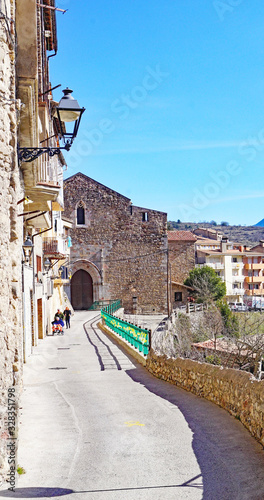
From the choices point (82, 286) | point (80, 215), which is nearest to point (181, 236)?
point (80, 215)

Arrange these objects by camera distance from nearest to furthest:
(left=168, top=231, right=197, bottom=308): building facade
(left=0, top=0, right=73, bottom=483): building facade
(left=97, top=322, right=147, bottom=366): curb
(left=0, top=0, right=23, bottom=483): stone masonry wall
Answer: (left=0, top=0, right=23, bottom=483): stone masonry wall → (left=0, top=0, right=73, bottom=483): building facade → (left=97, top=322, right=147, bottom=366): curb → (left=168, top=231, right=197, bottom=308): building facade

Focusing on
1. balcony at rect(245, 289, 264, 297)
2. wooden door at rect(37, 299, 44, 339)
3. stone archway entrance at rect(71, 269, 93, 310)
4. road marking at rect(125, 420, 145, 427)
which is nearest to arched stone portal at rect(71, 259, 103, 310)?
stone archway entrance at rect(71, 269, 93, 310)

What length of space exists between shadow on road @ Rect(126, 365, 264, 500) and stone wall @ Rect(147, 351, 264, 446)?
5.3 inches

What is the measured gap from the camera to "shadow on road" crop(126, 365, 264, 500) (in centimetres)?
564

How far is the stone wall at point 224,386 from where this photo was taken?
7102 millimetres

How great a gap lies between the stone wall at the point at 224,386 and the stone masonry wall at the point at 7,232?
3.19 meters

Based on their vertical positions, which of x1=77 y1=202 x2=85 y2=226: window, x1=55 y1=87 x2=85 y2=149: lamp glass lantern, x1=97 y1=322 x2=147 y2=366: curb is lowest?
x1=97 y1=322 x2=147 y2=366: curb

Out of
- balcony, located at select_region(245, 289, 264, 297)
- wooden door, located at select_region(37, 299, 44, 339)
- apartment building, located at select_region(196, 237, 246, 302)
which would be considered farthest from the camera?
balcony, located at select_region(245, 289, 264, 297)

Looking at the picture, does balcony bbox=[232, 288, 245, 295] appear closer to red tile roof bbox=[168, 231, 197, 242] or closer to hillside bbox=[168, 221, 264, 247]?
red tile roof bbox=[168, 231, 197, 242]

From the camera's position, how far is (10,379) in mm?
7348

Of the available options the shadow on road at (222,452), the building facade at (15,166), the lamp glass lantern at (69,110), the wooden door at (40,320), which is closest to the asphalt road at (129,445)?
the shadow on road at (222,452)

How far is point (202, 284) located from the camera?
46.0 m

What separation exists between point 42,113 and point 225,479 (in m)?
9.62

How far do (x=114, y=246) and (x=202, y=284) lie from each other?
984 centimetres
